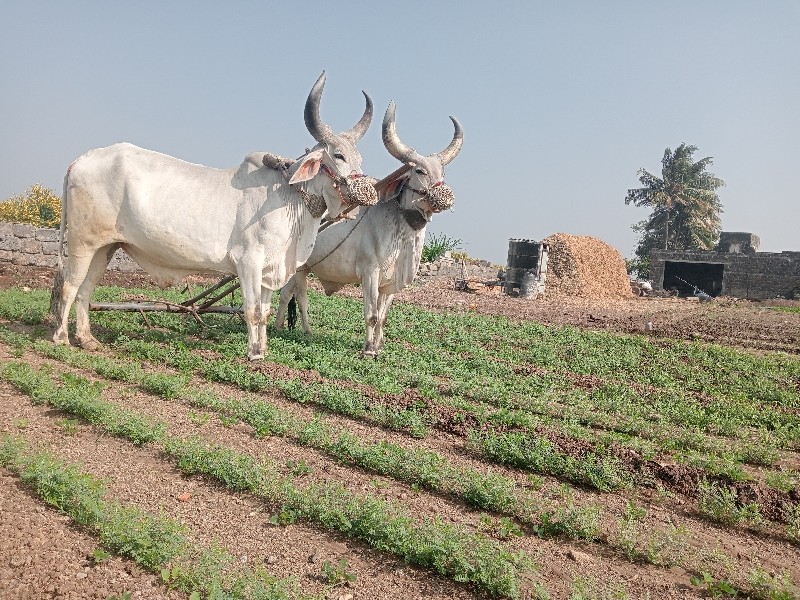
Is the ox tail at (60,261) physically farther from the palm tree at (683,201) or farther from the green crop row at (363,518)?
the palm tree at (683,201)

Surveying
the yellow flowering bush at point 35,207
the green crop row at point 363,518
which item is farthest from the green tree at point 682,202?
the green crop row at point 363,518

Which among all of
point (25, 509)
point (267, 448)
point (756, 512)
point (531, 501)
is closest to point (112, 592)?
point (25, 509)

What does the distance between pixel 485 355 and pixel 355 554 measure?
7.30m

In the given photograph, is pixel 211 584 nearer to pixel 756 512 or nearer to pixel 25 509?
pixel 25 509

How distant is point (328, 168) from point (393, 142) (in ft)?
3.34

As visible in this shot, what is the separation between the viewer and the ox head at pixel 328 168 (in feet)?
29.4

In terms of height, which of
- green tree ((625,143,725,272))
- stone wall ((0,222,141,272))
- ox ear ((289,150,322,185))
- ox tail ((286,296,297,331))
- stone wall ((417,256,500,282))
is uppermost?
green tree ((625,143,725,272))

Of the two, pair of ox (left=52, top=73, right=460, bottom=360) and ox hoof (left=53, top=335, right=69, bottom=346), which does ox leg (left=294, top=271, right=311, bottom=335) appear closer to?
pair of ox (left=52, top=73, right=460, bottom=360)

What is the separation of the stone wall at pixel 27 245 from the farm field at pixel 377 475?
10722mm

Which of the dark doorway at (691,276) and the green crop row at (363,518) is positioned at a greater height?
the dark doorway at (691,276)

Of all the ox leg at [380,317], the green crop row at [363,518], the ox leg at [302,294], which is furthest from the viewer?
the ox leg at [302,294]

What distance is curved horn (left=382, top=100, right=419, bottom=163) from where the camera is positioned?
377 inches

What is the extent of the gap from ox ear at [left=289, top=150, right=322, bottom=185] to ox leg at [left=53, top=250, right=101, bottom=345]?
305cm

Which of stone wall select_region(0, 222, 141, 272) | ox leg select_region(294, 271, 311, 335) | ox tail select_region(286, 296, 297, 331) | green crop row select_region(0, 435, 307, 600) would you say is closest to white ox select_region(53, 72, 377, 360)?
ox leg select_region(294, 271, 311, 335)
